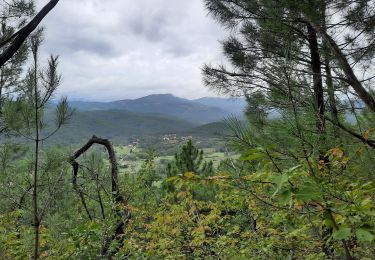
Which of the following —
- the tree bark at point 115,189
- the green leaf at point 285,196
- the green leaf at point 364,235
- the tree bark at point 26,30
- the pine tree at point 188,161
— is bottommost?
the pine tree at point 188,161

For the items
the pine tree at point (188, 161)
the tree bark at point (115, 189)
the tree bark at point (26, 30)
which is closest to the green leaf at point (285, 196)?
the tree bark at point (26, 30)

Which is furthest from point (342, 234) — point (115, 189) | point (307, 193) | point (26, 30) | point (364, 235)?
point (115, 189)

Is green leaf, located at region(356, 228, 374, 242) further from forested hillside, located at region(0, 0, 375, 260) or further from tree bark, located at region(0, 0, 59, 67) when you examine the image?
tree bark, located at region(0, 0, 59, 67)

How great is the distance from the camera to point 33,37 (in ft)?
12.5

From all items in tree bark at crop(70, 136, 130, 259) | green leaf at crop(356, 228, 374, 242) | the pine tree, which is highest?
green leaf at crop(356, 228, 374, 242)

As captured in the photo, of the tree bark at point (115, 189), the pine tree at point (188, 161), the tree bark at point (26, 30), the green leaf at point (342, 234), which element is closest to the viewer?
the green leaf at point (342, 234)

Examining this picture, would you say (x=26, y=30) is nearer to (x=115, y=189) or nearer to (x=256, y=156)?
(x=256, y=156)

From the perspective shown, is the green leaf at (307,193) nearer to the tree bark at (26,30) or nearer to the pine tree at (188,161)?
the tree bark at (26,30)

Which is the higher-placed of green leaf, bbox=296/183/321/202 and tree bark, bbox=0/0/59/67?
tree bark, bbox=0/0/59/67

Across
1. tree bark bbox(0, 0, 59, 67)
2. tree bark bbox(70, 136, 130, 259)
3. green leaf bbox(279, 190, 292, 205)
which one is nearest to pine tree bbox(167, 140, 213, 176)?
tree bark bbox(70, 136, 130, 259)

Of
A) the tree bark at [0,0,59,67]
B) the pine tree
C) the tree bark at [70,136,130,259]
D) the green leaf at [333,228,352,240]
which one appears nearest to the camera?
the green leaf at [333,228,352,240]

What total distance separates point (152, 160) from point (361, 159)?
749cm

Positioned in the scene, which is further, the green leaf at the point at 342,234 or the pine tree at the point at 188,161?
the pine tree at the point at 188,161

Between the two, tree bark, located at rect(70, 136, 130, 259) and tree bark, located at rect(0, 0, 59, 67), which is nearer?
tree bark, located at rect(0, 0, 59, 67)
